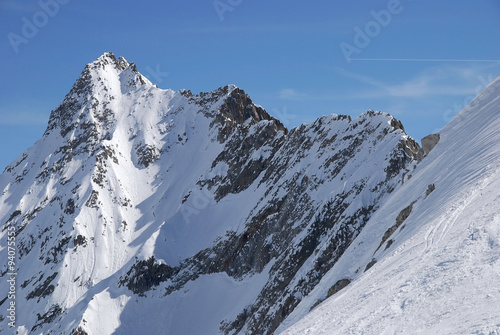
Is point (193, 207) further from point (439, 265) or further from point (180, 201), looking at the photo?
point (439, 265)

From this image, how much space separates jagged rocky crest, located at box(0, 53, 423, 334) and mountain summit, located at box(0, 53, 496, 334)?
1.08 feet

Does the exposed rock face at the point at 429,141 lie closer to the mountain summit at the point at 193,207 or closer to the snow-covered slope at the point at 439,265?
the mountain summit at the point at 193,207

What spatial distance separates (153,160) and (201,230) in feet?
118

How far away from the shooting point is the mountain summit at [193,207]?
66562 mm

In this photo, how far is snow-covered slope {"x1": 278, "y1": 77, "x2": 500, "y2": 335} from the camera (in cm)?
2047

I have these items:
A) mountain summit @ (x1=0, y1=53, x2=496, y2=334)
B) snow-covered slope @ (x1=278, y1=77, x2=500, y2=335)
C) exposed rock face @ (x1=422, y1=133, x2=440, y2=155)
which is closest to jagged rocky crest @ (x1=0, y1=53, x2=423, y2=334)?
mountain summit @ (x1=0, y1=53, x2=496, y2=334)

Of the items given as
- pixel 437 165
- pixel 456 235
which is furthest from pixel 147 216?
pixel 456 235

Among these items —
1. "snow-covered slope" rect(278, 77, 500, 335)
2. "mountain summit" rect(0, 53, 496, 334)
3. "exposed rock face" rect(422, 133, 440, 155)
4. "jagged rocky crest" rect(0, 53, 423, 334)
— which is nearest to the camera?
"snow-covered slope" rect(278, 77, 500, 335)

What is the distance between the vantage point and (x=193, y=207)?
381 ft

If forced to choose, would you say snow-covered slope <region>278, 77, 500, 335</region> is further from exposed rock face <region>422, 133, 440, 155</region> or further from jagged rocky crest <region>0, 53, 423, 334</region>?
jagged rocky crest <region>0, 53, 423, 334</region>

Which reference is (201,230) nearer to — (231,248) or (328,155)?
(231,248)

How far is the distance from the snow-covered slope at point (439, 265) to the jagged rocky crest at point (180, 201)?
15784 millimetres

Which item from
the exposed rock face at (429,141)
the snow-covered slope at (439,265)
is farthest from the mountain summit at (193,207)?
the snow-covered slope at (439,265)

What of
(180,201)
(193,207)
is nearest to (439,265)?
(193,207)
